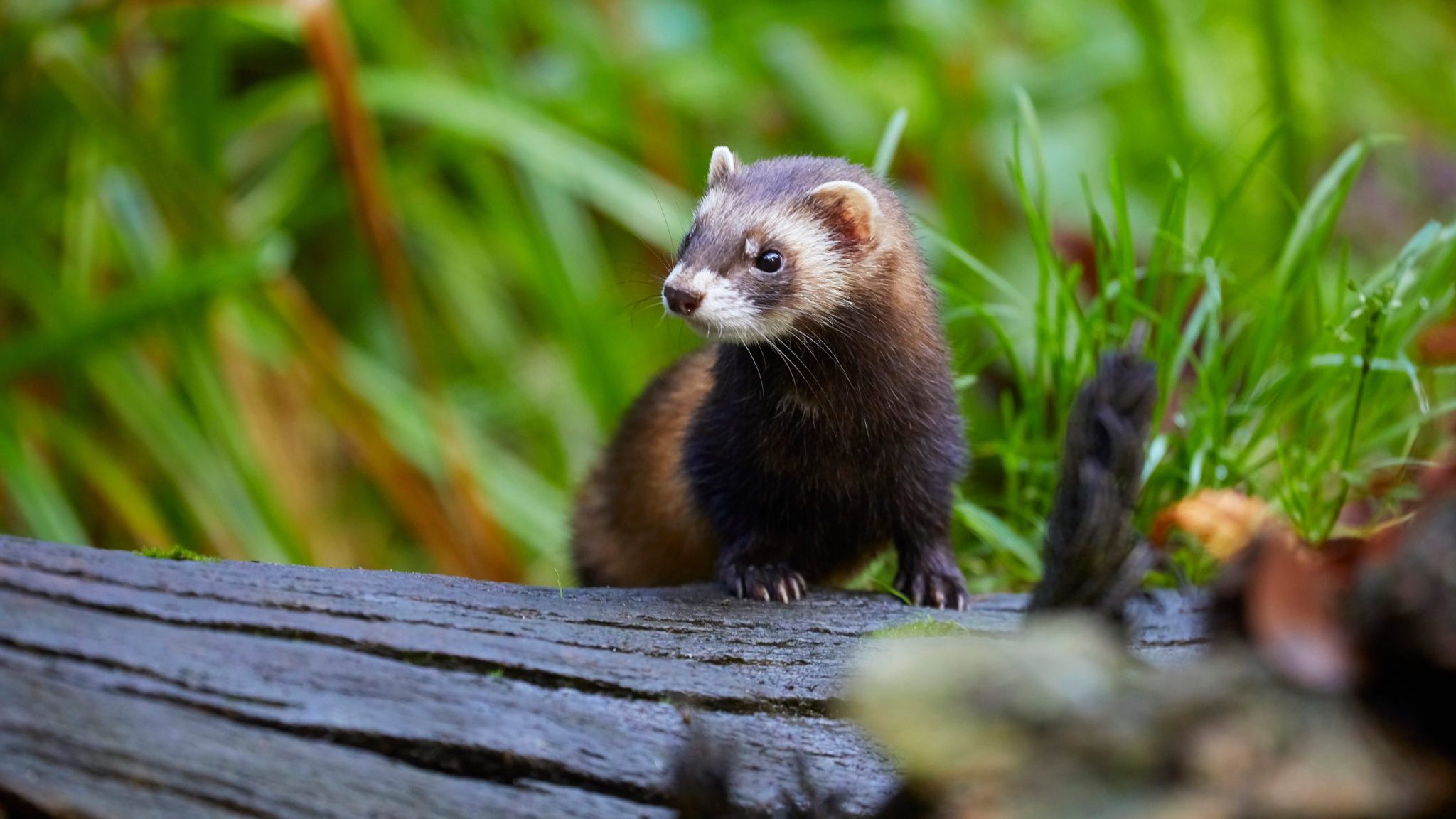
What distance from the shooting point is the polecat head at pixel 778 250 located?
266 centimetres

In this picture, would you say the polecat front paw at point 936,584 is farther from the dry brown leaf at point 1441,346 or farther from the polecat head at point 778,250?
the dry brown leaf at point 1441,346

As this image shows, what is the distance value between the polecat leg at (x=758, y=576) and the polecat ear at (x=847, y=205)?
2.43 ft

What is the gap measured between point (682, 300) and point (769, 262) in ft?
0.91

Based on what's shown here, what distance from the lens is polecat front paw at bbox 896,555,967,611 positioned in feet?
9.43

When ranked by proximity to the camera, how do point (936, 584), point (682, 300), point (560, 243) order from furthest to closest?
1. point (560, 243)
2. point (936, 584)
3. point (682, 300)

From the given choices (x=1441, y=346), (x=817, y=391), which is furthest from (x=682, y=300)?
(x=1441, y=346)

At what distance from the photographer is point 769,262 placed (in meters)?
2.77

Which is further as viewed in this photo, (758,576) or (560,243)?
(560,243)

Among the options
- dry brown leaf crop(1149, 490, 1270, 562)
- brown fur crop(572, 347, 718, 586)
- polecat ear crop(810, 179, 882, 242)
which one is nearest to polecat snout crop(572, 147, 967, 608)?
polecat ear crop(810, 179, 882, 242)

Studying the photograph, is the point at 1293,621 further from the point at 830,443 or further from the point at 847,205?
the point at 847,205

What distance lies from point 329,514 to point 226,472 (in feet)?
2.57

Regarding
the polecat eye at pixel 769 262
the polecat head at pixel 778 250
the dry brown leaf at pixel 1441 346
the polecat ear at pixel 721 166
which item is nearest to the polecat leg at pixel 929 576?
the polecat head at pixel 778 250

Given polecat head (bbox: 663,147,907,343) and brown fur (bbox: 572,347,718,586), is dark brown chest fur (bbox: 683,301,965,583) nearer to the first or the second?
polecat head (bbox: 663,147,907,343)

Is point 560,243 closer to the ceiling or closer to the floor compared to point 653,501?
closer to the ceiling
